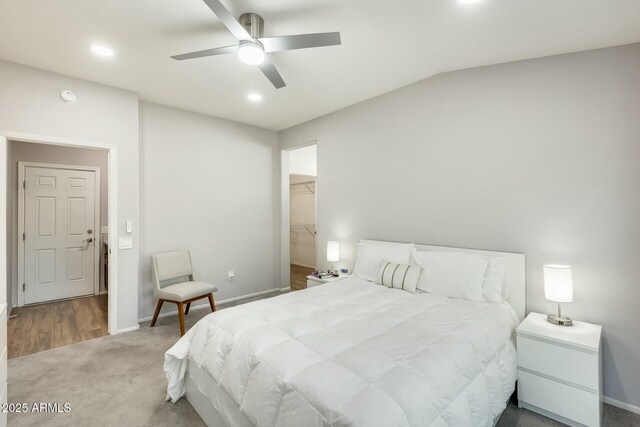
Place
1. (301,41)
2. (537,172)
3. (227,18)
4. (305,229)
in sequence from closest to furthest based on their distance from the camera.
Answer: (227,18)
(301,41)
(537,172)
(305,229)

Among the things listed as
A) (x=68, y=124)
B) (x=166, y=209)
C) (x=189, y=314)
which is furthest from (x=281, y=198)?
(x=68, y=124)

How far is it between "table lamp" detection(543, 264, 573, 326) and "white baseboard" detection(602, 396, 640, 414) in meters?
0.65

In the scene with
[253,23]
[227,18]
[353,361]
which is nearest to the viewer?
[353,361]

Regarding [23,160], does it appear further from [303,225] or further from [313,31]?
[303,225]

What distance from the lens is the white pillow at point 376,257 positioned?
3.07m

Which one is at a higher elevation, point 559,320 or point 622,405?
point 559,320

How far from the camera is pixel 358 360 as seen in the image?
1.45m

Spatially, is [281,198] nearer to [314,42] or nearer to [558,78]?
[314,42]

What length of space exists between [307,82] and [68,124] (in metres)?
2.48

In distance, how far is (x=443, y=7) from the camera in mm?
1907

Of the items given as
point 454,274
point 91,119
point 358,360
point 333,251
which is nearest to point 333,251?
point 333,251

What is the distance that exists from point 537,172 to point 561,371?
1.48m

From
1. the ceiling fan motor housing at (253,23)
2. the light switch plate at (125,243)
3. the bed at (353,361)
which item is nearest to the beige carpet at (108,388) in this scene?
the bed at (353,361)

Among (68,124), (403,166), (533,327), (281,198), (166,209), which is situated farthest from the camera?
(281,198)
